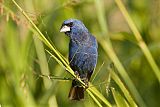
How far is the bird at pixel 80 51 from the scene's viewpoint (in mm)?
1505

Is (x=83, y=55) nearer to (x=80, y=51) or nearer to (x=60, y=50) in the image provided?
(x=80, y=51)

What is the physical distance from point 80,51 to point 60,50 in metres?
1.06

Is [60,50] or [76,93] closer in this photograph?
[76,93]

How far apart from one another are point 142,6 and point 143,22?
91mm

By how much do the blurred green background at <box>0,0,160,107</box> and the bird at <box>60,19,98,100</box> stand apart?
0.06m

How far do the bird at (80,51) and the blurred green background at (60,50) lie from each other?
0.06 metres

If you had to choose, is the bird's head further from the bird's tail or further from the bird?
the bird's tail

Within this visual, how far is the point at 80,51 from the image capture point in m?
1.54

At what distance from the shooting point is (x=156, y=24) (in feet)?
9.55

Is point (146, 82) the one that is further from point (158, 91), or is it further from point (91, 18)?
point (91, 18)

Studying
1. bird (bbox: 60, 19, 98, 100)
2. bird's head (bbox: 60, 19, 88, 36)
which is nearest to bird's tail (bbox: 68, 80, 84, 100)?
bird (bbox: 60, 19, 98, 100)

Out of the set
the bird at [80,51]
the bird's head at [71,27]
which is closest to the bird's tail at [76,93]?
the bird at [80,51]

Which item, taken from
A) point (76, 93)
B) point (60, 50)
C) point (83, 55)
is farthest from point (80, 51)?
point (60, 50)

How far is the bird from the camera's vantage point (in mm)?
1505
